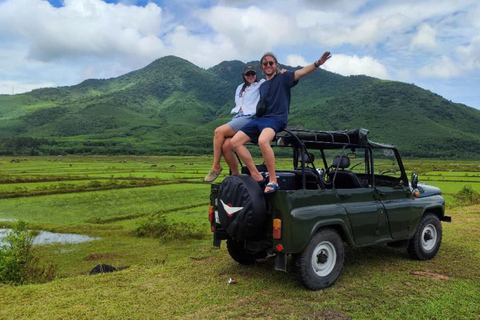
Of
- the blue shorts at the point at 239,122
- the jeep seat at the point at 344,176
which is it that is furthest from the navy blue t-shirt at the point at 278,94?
the jeep seat at the point at 344,176

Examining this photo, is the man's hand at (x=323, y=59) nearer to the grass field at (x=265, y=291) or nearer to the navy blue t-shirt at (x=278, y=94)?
the navy blue t-shirt at (x=278, y=94)

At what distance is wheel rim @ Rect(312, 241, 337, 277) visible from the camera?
5.27 meters

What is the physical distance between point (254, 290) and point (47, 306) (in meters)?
2.72

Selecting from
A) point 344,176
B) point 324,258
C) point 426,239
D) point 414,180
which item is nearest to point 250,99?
point 344,176

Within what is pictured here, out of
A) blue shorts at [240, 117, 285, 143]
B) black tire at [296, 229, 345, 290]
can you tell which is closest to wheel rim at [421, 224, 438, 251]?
black tire at [296, 229, 345, 290]

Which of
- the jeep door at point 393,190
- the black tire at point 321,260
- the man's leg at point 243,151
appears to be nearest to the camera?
the black tire at point 321,260

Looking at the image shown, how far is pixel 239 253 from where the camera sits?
6453mm

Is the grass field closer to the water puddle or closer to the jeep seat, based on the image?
the jeep seat

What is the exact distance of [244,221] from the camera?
4980 millimetres

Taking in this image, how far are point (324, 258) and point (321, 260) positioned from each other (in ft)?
0.17

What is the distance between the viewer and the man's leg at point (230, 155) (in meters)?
5.68

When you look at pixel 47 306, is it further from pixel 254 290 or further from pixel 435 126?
pixel 435 126

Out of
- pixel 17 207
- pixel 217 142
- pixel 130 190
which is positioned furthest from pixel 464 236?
pixel 130 190

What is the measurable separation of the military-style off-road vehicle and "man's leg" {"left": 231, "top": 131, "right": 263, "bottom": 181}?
0.17 metres
